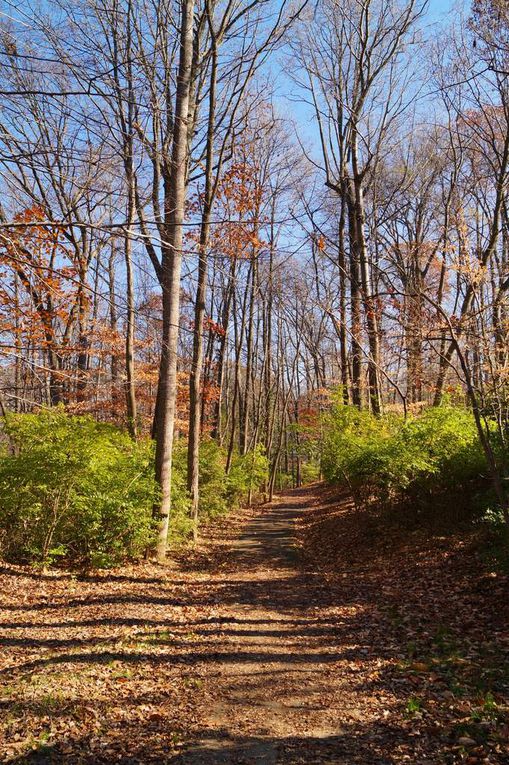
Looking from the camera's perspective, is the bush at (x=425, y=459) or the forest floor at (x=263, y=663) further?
the bush at (x=425, y=459)

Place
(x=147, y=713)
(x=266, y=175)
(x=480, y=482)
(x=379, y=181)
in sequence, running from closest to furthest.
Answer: (x=147, y=713)
(x=480, y=482)
(x=266, y=175)
(x=379, y=181)

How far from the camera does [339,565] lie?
9.03m

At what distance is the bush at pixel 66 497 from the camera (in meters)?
7.28

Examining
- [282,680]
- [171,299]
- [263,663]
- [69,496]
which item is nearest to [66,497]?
[69,496]

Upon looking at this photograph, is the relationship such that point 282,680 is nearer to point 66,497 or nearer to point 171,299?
point 66,497

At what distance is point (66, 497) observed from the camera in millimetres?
7555

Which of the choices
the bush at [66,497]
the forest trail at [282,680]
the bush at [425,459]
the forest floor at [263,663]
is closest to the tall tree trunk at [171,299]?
the bush at [66,497]

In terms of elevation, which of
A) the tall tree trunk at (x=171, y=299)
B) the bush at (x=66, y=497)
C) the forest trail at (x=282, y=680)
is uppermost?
the tall tree trunk at (x=171, y=299)

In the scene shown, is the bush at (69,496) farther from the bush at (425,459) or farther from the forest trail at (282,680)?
the bush at (425,459)

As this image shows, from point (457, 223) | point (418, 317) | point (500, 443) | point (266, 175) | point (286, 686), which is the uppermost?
point (266, 175)

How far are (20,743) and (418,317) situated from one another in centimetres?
812

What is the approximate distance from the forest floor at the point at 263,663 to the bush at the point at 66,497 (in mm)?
487

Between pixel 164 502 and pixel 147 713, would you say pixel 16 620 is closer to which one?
pixel 147 713

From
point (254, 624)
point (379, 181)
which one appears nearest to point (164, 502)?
point (254, 624)
